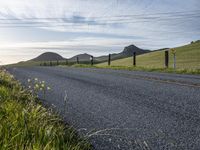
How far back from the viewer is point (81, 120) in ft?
20.6

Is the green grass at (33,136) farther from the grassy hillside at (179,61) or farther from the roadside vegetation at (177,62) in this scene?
the grassy hillside at (179,61)

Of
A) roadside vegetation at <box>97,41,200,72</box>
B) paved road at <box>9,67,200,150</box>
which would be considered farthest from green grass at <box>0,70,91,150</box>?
roadside vegetation at <box>97,41,200,72</box>

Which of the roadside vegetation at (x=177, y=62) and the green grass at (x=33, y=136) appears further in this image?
the roadside vegetation at (x=177, y=62)

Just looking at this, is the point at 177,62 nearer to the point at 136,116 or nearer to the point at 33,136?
the point at 136,116

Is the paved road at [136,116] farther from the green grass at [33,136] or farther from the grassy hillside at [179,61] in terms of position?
the grassy hillside at [179,61]

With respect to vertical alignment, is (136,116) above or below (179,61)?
below

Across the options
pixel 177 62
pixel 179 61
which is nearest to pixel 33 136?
pixel 177 62

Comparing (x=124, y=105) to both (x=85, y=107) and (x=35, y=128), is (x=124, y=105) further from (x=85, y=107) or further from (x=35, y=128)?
(x=35, y=128)

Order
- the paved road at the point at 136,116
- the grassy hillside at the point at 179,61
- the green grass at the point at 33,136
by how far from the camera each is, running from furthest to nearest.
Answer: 1. the grassy hillside at the point at 179,61
2. the paved road at the point at 136,116
3. the green grass at the point at 33,136

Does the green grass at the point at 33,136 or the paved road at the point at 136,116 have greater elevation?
the green grass at the point at 33,136

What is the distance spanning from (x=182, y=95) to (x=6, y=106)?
164 inches

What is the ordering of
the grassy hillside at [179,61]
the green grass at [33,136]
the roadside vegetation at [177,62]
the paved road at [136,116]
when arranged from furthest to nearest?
the grassy hillside at [179,61] < the roadside vegetation at [177,62] < the paved road at [136,116] < the green grass at [33,136]

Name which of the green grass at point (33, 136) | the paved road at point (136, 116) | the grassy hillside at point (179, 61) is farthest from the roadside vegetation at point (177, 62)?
the green grass at point (33, 136)

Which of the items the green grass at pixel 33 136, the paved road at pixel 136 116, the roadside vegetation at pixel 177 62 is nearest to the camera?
the green grass at pixel 33 136
